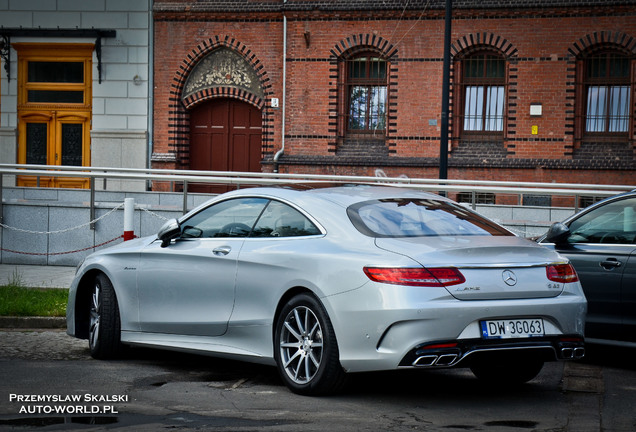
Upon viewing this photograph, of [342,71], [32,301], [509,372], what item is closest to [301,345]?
[509,372]

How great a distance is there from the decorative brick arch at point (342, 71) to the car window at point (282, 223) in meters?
20.3

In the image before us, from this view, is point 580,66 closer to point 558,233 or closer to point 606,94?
point 606,94

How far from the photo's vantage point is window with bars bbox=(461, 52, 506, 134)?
27516 mm

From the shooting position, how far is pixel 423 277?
646cm

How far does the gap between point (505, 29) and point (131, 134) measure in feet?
34.5

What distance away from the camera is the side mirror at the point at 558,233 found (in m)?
8.45

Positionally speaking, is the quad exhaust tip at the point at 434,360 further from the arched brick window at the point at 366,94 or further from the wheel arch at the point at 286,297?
the arched brick window at the point at 366,94

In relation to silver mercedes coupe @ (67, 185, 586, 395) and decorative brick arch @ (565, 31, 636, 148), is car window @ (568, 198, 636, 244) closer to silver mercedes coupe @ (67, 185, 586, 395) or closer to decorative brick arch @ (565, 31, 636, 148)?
silver mercedes coupe @ (67, 185, 586, 395)

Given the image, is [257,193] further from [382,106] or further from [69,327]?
[382,106]

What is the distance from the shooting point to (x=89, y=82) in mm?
29500

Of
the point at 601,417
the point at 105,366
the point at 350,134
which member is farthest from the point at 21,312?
the point at 350,134

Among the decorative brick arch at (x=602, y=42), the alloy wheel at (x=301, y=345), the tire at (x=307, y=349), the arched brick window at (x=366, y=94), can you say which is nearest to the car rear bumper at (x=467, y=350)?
the tire at (x=307, y=349)

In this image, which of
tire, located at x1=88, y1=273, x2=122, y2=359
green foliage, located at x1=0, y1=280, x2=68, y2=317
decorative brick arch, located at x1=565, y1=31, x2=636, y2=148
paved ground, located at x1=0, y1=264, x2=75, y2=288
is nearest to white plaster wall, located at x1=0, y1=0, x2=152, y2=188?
decorative brick arch, located at x1=565, y1=31, x2=636, y2=148

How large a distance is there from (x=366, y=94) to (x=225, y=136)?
14.0 feet
